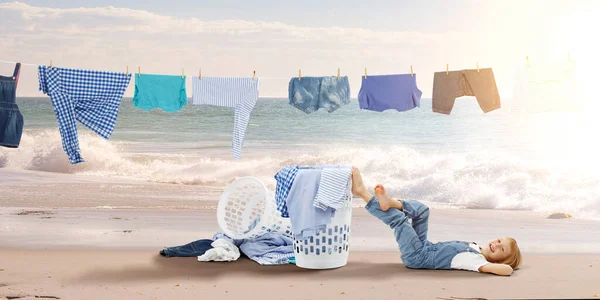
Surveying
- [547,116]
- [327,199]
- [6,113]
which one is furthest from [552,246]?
[547,116]

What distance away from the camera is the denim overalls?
15.6ft

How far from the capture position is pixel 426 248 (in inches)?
189

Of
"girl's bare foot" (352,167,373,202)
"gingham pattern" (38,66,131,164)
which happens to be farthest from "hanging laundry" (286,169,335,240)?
"gingham pattern" (38,66,131,164)

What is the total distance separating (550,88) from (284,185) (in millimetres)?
2590

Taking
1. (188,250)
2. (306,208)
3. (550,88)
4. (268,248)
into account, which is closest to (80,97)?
(188,250)

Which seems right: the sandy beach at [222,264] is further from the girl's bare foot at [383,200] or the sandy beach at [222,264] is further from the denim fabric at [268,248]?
the girl's bare foot at [383,200]

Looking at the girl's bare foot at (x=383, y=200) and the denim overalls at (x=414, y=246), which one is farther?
the denim overalls at (x=414, y=246)

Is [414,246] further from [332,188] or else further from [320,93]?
[320,93]

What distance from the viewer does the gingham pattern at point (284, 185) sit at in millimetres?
4914

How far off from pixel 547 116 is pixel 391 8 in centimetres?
460

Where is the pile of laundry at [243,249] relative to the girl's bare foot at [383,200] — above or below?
below

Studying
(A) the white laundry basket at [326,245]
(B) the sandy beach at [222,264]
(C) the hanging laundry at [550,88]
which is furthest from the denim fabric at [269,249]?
(C) the hanging laundry at [550,88]

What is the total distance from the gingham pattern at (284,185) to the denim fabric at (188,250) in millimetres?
668

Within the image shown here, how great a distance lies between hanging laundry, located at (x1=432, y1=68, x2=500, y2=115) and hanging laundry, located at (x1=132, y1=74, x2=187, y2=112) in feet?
7.38
